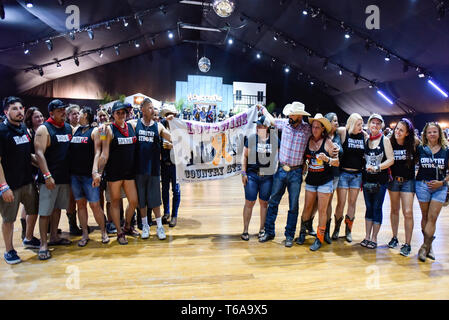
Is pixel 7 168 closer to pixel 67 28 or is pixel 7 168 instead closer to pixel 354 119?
pixel 354 119

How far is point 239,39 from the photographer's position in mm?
14414

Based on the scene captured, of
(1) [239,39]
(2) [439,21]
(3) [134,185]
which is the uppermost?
(1) [239,39]

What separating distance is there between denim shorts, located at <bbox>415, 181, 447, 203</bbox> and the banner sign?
215cm

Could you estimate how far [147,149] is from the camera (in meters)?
3.29

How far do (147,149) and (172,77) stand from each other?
13.4 metres

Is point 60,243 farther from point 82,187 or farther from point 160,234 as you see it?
point 160,234

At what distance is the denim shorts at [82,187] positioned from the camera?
3.09 meters

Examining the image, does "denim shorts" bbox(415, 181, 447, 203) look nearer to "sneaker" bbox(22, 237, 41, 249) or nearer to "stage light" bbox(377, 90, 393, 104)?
"sneaker" bbox(22, 237, 41, 249)

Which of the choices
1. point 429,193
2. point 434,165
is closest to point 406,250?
point 429,193

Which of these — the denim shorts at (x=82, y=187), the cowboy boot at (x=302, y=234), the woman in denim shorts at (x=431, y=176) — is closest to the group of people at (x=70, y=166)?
the denim shorts at (x=82, y=187)

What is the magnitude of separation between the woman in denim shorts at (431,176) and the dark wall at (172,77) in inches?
559

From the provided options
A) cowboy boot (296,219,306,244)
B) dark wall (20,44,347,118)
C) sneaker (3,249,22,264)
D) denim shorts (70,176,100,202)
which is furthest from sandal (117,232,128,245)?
dark wall (20,44,347,118)
